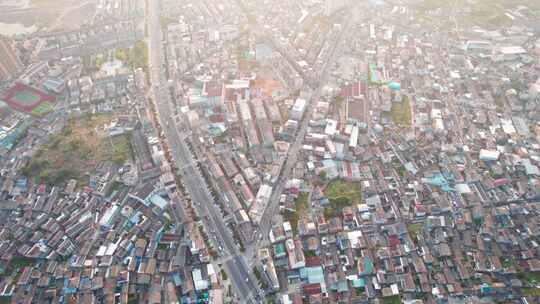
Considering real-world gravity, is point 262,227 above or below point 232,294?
above

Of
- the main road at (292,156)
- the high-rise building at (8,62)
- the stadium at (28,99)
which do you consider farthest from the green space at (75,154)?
the main road at (292,156)

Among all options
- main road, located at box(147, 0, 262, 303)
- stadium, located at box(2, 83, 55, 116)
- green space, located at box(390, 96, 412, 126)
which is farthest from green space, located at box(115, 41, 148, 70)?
green space, located at box(390, 96, 412, 126)

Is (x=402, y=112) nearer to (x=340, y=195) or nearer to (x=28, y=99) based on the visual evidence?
(x=340, y=195)

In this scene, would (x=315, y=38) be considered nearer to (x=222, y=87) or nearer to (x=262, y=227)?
(x=222, y=87)

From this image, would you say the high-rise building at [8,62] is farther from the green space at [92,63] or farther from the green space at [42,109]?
the green space at [42,109]

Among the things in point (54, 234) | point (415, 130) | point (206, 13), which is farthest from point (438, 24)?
point (54, 234)
